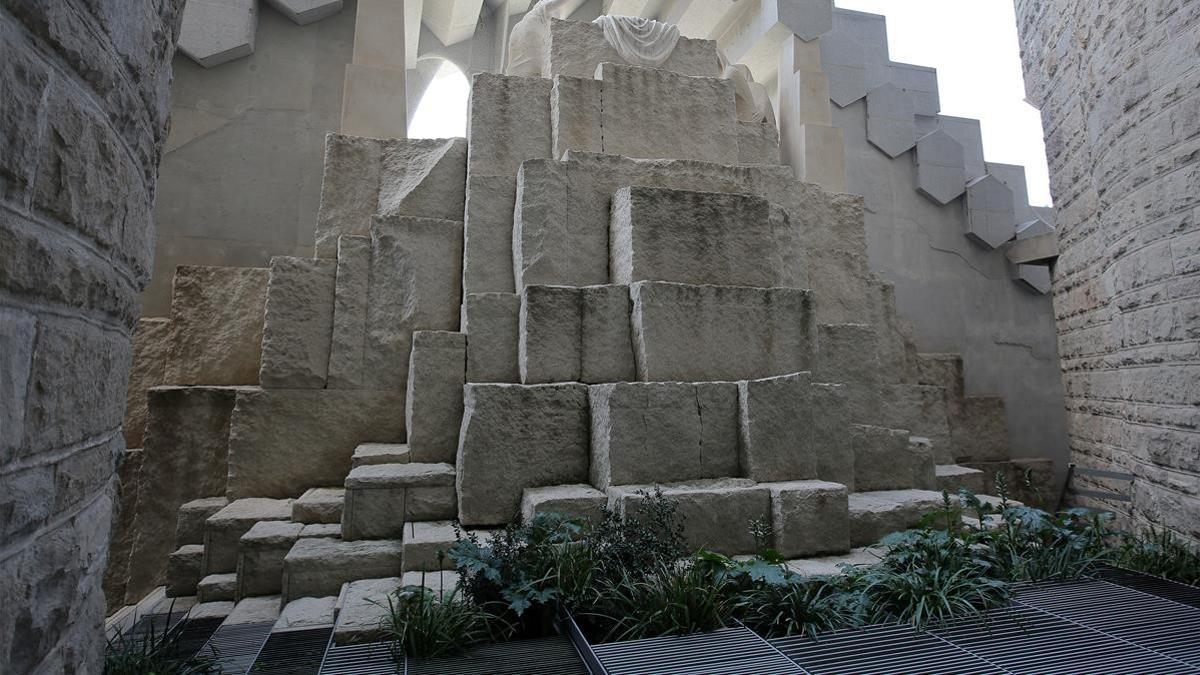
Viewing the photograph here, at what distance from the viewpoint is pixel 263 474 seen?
4.14 meters

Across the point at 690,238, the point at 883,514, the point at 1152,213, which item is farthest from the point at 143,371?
the point at 1152,213

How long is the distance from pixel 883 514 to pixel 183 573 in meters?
→ 3.87

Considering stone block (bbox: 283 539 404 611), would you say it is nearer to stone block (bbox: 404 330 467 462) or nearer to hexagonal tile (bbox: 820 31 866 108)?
stone block (bbox: 404 330 467 462)

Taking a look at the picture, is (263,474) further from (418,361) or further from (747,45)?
(747,45)

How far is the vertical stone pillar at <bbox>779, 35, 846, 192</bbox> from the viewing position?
6.65 m

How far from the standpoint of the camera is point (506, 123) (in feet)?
16.0

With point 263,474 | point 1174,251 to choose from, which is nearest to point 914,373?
point 1174,251

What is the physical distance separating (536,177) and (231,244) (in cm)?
309

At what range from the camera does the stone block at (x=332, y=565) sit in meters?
3.03

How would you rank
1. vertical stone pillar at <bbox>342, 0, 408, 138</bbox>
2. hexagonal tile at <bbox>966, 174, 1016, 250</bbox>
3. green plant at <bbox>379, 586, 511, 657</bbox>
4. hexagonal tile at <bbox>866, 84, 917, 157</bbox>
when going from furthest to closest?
hexagonal tile at <bbox>866, 84, 917, 157</bbox>, hexagonal tile at <bbox>966, 174, 1016, 250</bbox>, vertical stone pillar at <bbox>342, 0, 408, 138</bbox>, green plant at <bbox>379, 586, 511, 657</bbox>

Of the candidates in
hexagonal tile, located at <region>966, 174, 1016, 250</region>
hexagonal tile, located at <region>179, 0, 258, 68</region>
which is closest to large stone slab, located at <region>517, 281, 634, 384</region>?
hexagonal tile, located at <region>179, 0, 258, 68</region>

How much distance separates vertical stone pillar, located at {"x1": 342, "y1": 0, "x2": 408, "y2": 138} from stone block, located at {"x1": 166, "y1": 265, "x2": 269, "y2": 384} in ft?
4.87

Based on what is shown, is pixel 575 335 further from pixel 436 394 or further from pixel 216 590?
pixel 216 590

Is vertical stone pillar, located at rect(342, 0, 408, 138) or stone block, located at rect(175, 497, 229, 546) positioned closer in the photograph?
stone block, located at rect(175, 497, 229, 546)
